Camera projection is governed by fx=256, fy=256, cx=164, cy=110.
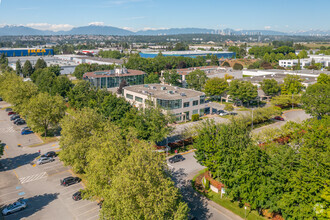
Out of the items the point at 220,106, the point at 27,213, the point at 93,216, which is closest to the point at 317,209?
the point at 93,216

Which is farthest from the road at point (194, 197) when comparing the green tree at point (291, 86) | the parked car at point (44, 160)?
the green tree at point (291, 86)

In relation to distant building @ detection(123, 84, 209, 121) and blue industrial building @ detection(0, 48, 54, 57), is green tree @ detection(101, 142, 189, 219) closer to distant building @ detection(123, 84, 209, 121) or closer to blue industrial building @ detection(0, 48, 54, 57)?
distant building @ detection(123, 84, 209, 121)

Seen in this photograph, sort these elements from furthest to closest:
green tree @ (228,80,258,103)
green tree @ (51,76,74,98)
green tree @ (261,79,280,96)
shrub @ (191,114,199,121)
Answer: green tree @ (261,79,280,96) → green tree @ (51,76,74,98) → green tree @ (228,80,258,103) → shrub @ (191,114,199,121)

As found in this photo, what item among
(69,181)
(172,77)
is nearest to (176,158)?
(69,181)

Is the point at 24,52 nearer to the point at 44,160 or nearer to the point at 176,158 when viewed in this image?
the point at 44,160

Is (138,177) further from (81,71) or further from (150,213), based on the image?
(81,71)

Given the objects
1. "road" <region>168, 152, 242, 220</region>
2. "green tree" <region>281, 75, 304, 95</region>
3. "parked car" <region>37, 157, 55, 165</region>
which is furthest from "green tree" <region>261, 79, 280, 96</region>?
"parked car" <region>37, 157, 55, 165</region>

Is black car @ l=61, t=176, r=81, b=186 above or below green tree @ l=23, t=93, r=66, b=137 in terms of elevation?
below
